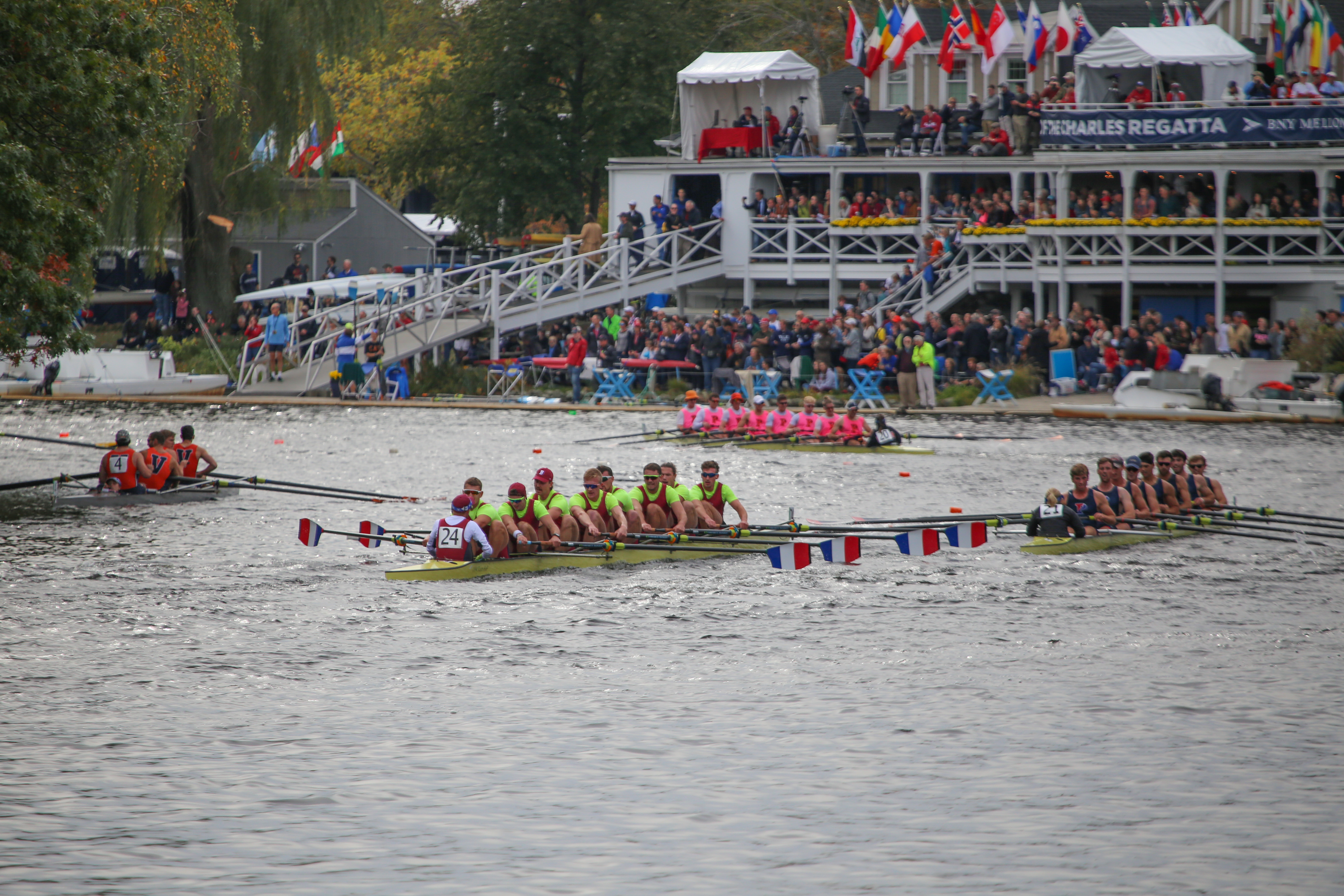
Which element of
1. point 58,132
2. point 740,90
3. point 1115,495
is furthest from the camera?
point 740,90

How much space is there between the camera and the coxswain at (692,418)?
33.2 m

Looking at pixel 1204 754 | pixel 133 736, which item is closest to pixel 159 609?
pixel 133 736

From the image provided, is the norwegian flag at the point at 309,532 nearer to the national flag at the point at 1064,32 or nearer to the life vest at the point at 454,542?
the life vest at the point at 454,542

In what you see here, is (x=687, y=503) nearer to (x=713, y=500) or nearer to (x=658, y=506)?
(x=658, y=506)

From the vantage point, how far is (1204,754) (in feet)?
41.7

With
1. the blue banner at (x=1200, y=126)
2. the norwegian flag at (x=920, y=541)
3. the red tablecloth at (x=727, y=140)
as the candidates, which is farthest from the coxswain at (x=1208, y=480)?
the red tablecloth at (x=727, y=140)

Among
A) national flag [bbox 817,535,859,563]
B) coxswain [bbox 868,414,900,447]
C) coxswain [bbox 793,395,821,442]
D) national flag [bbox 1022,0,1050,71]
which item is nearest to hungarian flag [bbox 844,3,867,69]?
national flag [bbox 1022,0,1050,71]

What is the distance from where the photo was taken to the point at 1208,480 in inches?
885

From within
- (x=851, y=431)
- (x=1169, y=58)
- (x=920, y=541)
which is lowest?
(x=920, y=541)

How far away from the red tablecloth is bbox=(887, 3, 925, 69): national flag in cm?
441

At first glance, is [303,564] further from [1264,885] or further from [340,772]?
[1264,885]

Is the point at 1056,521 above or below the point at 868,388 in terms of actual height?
below

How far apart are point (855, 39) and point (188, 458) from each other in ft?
89.4

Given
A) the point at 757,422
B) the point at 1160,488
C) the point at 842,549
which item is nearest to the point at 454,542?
the point at 842,549
